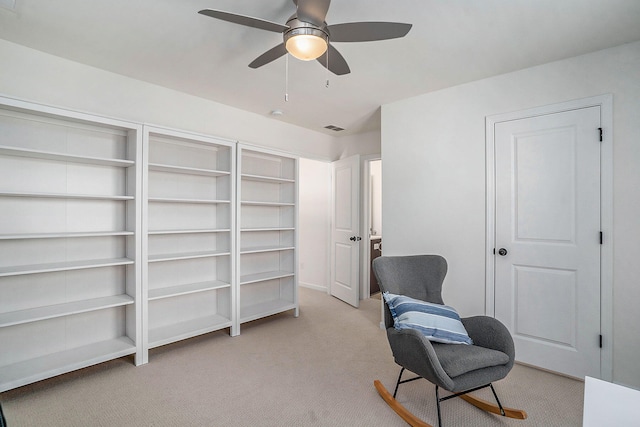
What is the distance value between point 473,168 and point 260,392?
262 centimetres

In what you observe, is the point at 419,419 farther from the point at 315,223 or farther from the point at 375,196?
the point at 375,196

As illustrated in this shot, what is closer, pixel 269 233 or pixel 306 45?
pixel 306 45

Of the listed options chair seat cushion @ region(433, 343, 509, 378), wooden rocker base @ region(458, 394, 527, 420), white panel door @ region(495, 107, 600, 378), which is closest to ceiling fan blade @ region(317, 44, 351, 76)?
white panel door @ region(495, 107, 600, 378)

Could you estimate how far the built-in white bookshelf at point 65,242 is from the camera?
2.35 meters

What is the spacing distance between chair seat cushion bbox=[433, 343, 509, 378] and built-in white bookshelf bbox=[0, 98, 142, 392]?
2.40 meters

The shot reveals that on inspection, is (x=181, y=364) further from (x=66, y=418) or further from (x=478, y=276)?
(x=478, y=276)

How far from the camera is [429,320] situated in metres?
2.06

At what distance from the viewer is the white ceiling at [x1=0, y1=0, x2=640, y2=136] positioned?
76.7 inches

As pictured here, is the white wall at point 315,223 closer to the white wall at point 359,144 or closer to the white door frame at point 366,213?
the white wall at point 359,144

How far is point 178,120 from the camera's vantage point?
3.27 m

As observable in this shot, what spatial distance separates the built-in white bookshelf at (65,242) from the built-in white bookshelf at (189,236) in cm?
24

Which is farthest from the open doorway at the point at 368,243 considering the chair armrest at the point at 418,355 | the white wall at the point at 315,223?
the chair armrest at the point at 418,355

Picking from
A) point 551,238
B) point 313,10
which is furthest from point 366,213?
point 313,10

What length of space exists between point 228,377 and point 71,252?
1.64 metres
